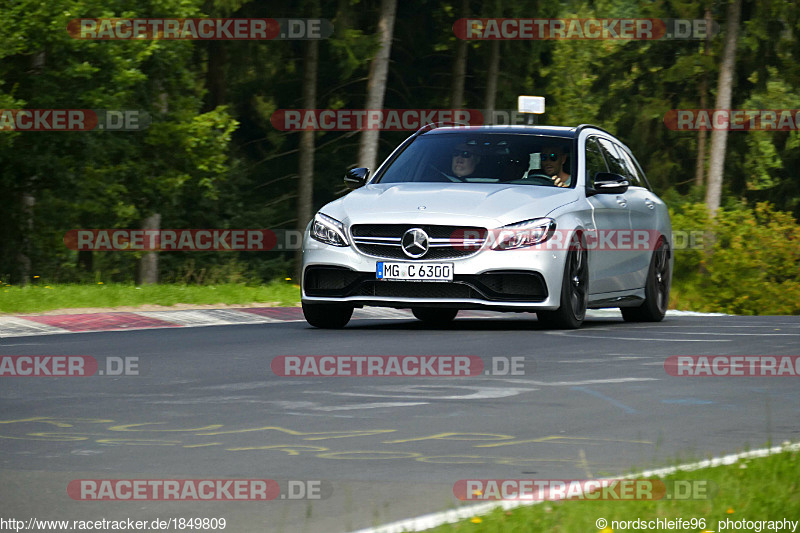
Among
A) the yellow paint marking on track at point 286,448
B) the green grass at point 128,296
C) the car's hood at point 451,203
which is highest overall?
the car's hood at point 451,203

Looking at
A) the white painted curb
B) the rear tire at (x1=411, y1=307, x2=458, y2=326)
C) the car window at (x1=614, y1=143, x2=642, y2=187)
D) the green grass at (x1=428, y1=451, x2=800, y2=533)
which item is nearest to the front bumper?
the rear tire at (x1=411, y1=307, x2=458, y2=326)

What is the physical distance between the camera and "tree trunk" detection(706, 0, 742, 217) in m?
42.2

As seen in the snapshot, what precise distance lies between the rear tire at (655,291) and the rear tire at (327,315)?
3681mm

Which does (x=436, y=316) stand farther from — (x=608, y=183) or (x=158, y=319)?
(x=158, y=319)

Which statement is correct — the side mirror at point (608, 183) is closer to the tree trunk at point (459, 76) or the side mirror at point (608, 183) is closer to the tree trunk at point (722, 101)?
the tree trunk at point (722, 101)

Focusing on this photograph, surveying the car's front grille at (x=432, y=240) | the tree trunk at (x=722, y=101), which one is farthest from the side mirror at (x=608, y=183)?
the tree trunk at (x=722, y=101)

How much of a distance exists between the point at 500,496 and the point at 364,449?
4.75 feet

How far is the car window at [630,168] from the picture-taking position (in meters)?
16.9

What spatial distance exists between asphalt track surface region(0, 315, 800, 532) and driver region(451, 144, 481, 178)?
8.04 ft

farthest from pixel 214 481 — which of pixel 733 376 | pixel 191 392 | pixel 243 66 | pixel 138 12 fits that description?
pixel 243 66

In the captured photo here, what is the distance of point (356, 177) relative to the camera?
1520cm

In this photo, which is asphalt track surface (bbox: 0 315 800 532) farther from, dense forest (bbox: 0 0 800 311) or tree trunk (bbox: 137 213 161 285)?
tree trunk (bbox: 137 213 161 285)

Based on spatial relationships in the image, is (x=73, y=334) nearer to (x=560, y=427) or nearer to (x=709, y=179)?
(x=560, y=427)

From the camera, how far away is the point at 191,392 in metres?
9.57
